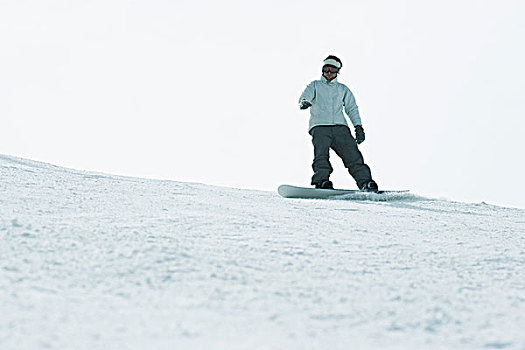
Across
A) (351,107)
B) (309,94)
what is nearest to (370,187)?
(351,107)

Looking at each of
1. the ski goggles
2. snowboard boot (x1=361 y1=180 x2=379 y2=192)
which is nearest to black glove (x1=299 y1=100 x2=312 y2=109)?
the ski goggles

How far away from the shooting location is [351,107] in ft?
19.8

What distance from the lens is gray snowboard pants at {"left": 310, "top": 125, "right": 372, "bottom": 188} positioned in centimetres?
555

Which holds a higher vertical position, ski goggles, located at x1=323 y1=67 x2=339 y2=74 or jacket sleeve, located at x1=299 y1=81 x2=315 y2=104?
ski goggles, located at x1=323 y1=67 x2=339 y2=74

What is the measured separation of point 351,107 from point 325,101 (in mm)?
315

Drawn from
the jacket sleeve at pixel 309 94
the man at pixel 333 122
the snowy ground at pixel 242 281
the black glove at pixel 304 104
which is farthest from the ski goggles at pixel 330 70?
the snowy ground at pixel 242 281

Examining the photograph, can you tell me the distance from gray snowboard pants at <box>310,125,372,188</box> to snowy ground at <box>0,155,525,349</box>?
245cm

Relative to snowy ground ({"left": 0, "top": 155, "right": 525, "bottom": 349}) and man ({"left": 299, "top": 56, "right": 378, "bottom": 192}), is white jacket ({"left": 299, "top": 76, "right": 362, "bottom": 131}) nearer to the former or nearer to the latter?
man ({"left": 299, "top": 56, "right": 378, "bottom": 192})

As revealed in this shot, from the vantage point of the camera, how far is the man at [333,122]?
18.6 feet

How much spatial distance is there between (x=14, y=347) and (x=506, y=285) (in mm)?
1366

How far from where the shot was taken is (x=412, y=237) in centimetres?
277

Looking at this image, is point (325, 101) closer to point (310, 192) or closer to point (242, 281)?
point (310, 192)

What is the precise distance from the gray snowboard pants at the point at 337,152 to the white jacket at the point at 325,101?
6 centimetres

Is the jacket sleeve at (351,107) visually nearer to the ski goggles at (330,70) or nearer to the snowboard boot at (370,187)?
the ski goggles at (330,70)
